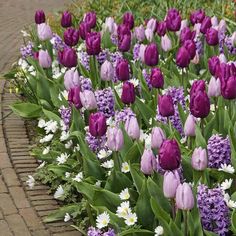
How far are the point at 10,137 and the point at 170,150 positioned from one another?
2.84m

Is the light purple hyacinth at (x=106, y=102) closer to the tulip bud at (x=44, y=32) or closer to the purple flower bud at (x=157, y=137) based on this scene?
the purple flower bud at (x=157, y=137)

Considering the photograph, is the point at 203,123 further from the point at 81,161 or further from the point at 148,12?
the point at 148,12

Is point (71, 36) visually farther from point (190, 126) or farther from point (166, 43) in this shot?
point (190, 126)

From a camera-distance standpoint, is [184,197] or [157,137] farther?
[157,137]

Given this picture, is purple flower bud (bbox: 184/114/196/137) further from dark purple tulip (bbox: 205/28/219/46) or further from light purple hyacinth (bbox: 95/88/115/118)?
dark purple tulip (bbox: 205/28/219/46)

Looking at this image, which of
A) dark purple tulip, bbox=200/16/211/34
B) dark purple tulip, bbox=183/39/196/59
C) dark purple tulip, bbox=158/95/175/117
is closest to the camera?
dark purple tulip, bbox=158/95/175/117

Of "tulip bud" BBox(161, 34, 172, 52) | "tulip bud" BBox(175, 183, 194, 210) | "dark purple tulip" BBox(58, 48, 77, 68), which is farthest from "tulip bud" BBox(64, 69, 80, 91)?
"tulip bud" BBox(175, 183, 194, 210)

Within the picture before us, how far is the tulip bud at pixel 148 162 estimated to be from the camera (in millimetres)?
3443

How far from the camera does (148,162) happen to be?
346 centimetres

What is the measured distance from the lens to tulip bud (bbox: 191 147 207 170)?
3.39 m

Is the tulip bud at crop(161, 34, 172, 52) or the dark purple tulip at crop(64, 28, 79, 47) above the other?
the dark purple tulip at crop(64, 28, 79, 47)

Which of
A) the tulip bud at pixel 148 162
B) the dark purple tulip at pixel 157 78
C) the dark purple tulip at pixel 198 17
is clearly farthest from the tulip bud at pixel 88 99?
the dark purple tulip at pixel 198 17

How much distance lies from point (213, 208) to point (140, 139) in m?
1.03

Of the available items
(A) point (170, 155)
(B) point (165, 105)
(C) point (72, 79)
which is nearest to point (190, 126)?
(B) point (165, 105)
